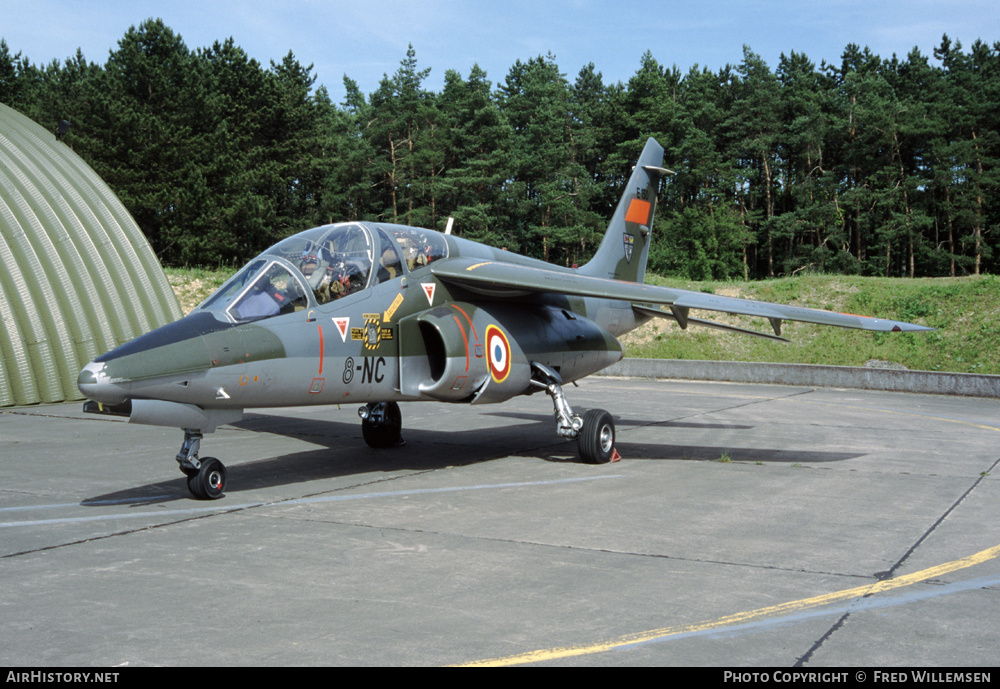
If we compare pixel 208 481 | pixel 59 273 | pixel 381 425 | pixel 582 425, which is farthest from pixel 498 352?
pixel 59 273

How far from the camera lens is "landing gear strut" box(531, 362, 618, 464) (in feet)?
36.2

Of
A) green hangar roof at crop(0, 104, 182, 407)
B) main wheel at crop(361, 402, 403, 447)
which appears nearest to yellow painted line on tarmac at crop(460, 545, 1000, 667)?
main wheel at crop(361, 402, 403, 447)

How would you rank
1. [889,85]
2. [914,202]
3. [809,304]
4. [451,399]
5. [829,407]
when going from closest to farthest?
1. [451,399]
2. [829,407]
3. [809,304]
4. [914,202]
5. [889,85]

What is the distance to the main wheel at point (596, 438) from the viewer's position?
1101 cm

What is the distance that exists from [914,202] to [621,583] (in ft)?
225

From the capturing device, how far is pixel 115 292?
19812 millimetres

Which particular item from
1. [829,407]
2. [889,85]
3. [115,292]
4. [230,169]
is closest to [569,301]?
[829,407]

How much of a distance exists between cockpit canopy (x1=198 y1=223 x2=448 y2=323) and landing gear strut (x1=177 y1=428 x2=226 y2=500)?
4.41 feet

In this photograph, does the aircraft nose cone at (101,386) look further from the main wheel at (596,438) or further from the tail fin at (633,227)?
the tail fin at (633,227)

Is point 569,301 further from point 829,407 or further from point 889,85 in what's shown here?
point 889,85

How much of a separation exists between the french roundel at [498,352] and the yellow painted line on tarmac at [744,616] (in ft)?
18.6

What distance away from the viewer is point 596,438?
11.0 m

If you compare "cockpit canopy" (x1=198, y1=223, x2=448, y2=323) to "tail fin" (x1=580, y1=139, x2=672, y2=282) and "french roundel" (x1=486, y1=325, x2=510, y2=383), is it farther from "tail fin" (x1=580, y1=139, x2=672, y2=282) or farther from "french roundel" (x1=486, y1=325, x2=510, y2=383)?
"tail fin" (x1=580, y1=139, x2=672, y2=282)
